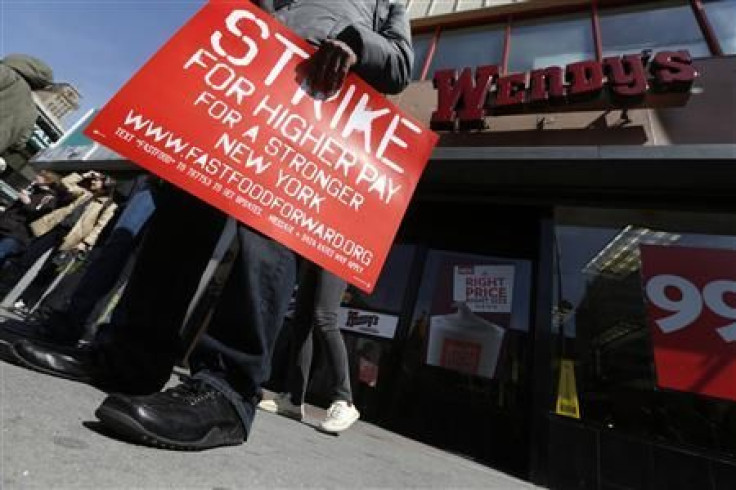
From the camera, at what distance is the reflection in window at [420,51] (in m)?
6.72

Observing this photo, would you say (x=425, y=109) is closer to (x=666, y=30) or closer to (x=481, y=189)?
(x=481, y=189)

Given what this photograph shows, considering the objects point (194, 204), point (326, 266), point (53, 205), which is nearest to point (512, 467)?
point (326, 266)

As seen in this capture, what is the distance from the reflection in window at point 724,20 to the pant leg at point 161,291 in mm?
6051

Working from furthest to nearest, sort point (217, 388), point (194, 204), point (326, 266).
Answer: point (194, 204)
point (326, 266)
point (217, 388)

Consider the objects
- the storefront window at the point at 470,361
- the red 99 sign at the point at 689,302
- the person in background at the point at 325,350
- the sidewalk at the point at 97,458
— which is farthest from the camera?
the storefront window at the point at 470,361

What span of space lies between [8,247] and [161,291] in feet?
16.7

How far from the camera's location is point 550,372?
11.9ft

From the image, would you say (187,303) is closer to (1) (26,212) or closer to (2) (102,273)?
(2) (102,273)

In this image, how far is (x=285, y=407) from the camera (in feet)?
9.16

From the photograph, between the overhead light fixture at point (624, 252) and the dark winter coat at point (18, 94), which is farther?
the overhead light fixture at point (624, 252)

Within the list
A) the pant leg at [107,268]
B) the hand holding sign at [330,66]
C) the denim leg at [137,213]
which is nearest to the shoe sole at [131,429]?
the hand holding sign at [330,66]

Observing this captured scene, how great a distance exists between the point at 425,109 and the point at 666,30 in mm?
3080

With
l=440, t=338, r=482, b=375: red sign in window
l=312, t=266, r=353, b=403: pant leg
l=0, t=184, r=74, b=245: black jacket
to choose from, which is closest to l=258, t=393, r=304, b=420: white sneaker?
l=312, t=266, r=353, b=403: pant leg

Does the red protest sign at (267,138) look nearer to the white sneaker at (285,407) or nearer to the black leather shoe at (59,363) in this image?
the black leather shoe at (59,363)
